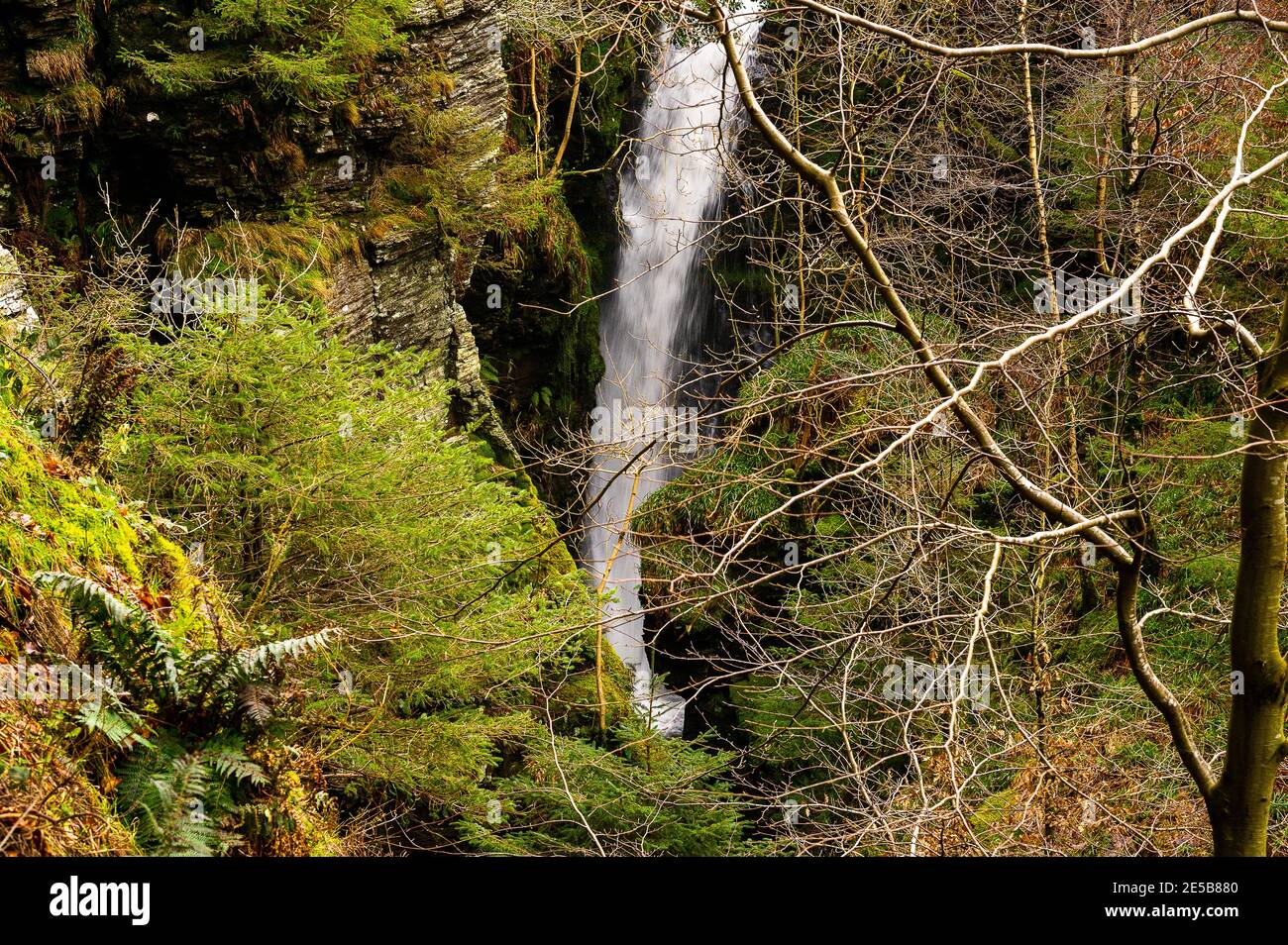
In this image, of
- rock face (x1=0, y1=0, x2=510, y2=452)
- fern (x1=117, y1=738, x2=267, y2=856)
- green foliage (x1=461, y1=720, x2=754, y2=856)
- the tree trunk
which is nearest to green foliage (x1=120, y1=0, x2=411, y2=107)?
rock face (x1=0, y1=0, x2=510, y2=452)

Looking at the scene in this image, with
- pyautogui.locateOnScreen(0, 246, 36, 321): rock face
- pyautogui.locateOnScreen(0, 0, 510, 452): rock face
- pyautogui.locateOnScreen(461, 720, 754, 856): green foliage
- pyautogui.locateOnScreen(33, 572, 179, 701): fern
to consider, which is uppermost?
pyautogui.locateOnScreen(0, 0, 510, 452): rock face

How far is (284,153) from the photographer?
12211 mm

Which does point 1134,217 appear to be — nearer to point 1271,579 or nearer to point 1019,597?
point 1019,597

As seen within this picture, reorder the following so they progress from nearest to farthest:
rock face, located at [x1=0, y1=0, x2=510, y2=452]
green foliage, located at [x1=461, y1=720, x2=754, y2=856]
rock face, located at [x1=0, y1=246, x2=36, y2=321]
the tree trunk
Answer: the tree trunk, rock face, located at [x1=0, y1=246, x2=36, y2=321], green foliage, located at [x1=461, y1=720, x2=754, y2=856], rock face, located at [x1=0, y1=0, x2=510, y2=452]

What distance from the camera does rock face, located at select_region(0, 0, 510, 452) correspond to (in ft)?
36.0

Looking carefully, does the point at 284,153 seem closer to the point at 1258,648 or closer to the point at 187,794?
the point at 187,794

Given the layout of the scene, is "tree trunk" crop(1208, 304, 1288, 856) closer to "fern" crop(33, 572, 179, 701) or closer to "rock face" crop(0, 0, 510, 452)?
"fern" crop(33, 572, 179, 701)

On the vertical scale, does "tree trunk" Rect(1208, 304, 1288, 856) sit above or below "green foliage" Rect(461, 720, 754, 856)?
above

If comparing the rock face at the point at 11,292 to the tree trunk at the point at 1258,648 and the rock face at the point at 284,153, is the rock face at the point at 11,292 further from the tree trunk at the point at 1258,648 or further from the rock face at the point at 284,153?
the tree trunk at the point at 1258,648

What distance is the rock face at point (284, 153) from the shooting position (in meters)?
11.0

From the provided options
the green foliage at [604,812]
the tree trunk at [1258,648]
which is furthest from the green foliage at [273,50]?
the tree trunk at [1258,648]

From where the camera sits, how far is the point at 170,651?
4227 mm

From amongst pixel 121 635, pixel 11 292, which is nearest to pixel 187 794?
pixel 121 635
